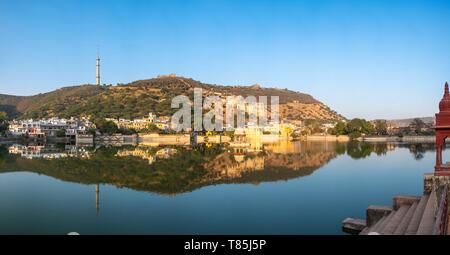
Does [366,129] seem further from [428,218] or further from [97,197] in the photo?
[428,218]

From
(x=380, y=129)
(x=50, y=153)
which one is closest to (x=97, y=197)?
(x=50, y=153)

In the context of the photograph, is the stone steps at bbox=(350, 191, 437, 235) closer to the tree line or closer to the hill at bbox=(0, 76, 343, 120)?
the tree line

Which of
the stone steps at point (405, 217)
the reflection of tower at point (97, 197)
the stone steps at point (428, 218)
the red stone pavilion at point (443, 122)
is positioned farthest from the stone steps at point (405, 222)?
the reflection of tower at point (97, 197)
